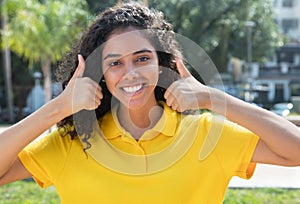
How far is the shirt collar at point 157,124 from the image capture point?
1679 mm

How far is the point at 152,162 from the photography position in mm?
1630

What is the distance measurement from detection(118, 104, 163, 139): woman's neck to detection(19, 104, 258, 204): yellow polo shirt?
0.03m

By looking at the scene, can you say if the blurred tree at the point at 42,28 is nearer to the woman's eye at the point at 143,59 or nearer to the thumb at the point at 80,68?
the thumb at the point at 80,68

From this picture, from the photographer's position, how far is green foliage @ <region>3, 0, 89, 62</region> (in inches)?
728

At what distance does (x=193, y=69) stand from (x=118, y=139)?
0.35m

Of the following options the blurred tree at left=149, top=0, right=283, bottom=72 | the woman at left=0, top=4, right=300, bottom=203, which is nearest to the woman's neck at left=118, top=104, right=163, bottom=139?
the woman at left=0, top=4, right=300, bottom=203

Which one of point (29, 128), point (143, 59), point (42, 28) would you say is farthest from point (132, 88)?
point (42, 28)

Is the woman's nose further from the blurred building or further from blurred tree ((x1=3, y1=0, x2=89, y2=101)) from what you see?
the blurred building

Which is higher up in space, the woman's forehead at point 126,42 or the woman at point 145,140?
the woman's forehead at point 126,42

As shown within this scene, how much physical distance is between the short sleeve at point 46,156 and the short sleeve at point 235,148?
484 mm

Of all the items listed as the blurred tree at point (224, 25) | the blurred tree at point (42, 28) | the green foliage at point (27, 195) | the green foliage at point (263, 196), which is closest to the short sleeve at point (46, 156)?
the green foliage at point (27, 195)

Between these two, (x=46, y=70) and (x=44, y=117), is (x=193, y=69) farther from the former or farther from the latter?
(x=46, y=70)

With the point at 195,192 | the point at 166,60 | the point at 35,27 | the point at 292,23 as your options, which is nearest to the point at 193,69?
the point at 166,60

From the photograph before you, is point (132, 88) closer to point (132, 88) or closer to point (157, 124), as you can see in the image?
point (132, 88)
